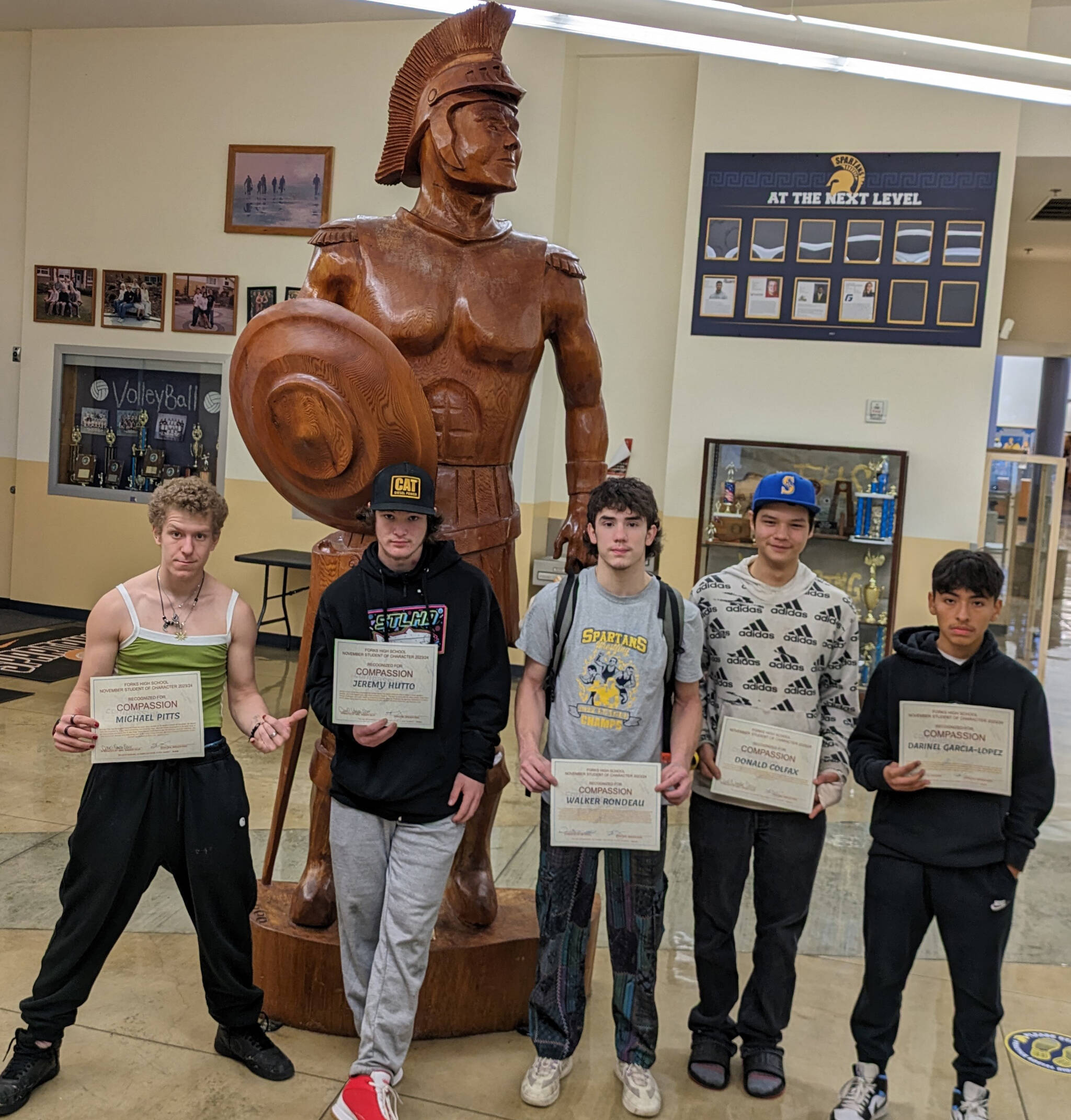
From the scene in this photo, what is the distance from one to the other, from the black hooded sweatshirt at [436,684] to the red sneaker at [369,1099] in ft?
1.75

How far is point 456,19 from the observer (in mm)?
2768

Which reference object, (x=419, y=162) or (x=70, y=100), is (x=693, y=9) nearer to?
(x=419, y=162)

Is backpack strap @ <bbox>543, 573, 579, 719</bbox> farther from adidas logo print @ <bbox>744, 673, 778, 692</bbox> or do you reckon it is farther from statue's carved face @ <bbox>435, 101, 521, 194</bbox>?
statue's carved face @ <bbox>435, 101, 521, 194</bbox>

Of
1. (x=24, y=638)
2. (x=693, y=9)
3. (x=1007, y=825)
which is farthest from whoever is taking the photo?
(x=24, y=638)

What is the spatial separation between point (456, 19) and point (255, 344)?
1036 mm

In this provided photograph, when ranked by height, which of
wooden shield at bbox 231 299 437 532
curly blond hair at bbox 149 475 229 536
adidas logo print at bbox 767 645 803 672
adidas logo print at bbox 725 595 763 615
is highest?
wooden shield at bbox 231 299 437 532

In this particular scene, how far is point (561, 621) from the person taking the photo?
7.70 feet

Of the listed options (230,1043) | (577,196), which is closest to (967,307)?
(577,196)

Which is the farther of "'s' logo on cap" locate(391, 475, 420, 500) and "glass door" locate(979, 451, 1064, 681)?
"glass door" locate(979, 451, 1064, 681)

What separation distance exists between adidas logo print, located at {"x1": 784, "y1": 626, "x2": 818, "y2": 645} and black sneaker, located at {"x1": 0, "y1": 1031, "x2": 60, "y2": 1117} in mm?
1843

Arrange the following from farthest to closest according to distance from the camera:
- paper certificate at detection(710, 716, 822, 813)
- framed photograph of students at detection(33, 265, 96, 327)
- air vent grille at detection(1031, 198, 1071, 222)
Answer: air vent grille at detection(1031, 198, 1071, 222), framed photograph of students at detection(33, 265, 96, 327), paper certificate at detection(710, 716, 822, 813)

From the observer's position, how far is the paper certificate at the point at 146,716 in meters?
2.17

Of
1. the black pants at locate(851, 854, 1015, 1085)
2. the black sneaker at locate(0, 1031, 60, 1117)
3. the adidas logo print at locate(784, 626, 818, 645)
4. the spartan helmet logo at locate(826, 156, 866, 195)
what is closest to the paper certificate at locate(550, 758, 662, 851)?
the adidas logo print at locate(784, 626, 818, 645)

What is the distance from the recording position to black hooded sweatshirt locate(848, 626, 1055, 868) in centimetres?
227
